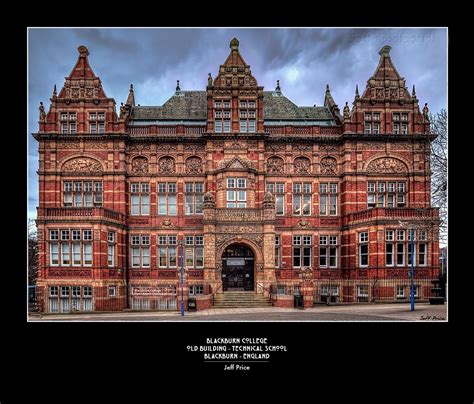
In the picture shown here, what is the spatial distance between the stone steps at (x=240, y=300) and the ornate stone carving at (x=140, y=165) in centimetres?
1079

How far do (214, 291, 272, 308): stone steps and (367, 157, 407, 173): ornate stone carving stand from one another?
12407 millimetres

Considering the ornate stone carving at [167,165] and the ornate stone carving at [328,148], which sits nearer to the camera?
the ornate stone carving at [167,165]

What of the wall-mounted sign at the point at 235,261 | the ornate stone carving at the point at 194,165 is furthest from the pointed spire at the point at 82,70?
the wall-mounted sign at the point at 235,261

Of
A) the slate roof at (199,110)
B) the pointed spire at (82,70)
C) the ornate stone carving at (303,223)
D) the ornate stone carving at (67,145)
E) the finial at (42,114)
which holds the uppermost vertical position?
the pointed spire at (82,70)

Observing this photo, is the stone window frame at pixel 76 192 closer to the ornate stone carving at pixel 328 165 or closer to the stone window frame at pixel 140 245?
the stone window frame at pixel 140 245

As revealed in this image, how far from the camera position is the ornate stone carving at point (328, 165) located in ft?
88.3

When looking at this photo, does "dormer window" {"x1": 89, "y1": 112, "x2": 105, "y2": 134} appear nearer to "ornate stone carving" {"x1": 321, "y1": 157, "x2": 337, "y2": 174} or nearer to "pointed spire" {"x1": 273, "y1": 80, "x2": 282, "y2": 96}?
"pointed spire" {"x1": 273, "y1": 80, "x2": 282, "y2": 96}

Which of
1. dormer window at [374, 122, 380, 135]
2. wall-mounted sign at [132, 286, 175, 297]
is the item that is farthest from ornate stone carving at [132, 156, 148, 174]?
dormer window at [374, 122, 380, 135]

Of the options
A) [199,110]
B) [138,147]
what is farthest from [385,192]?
[138,147]

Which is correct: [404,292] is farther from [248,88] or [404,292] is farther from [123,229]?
[123,229]

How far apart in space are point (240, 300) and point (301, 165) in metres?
11.0
